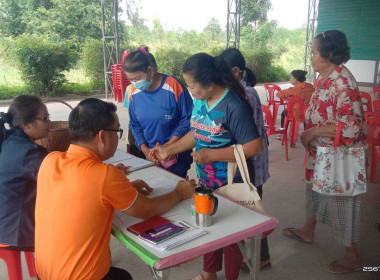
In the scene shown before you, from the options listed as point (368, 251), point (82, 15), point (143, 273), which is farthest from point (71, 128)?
point (82, 15)

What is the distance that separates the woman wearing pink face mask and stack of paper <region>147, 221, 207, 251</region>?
1.02m

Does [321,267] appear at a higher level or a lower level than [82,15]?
lower

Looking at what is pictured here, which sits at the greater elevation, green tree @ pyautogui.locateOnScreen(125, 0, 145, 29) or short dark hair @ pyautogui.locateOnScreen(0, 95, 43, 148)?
green tree @ pyautogui.locateOnScreen(125, 0, 145, 29)

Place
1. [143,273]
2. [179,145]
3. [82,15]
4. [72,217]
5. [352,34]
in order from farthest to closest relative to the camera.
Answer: [82,15] → [352,34] → [143,273] → [179,145] → [72,217]

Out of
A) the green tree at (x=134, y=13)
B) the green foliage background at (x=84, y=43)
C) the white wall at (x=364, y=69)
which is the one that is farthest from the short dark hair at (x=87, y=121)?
the green tree at (x=134, y=13)

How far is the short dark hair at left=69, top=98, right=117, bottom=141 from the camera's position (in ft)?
4.28

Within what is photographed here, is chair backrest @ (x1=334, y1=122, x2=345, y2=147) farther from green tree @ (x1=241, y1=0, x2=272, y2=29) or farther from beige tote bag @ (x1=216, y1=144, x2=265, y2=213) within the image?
green tree @ (x1=241, y1=0, x2=272, y2=29)

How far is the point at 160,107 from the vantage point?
2324 mm

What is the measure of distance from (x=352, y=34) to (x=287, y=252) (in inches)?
364

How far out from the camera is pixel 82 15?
16594mm

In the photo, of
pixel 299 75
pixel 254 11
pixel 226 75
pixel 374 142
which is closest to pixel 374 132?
pixel 374 142

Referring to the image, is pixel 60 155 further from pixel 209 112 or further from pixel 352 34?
pixel 352 34

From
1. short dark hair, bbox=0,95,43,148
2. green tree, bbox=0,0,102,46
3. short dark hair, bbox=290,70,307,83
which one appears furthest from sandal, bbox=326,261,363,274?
green tree, bbox=0,0,102,46

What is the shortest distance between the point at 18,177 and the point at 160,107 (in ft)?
3.35
